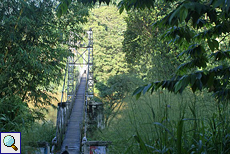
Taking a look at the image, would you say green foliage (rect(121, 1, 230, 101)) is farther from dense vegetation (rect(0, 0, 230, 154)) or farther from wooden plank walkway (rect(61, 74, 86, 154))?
wooden plank walkway (rect(61, 74, 86, 154))

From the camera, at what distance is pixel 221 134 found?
1708 millimetres

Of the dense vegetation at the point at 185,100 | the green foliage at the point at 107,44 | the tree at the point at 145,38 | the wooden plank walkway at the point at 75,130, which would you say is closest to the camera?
the dense vegetation at the point at 185,100

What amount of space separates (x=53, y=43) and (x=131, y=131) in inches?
188

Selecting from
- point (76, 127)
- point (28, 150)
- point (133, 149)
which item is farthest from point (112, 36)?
point (133, 149)

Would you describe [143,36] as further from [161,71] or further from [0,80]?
[161,71]

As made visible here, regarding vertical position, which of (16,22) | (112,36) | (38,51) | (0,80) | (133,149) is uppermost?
(112,36)

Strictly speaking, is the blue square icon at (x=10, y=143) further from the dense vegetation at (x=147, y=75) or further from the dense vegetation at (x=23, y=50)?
the dense vegetation at (x=23, y=50)

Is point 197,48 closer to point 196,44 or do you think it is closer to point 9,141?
point 196,44

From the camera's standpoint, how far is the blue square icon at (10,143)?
10.1 ft

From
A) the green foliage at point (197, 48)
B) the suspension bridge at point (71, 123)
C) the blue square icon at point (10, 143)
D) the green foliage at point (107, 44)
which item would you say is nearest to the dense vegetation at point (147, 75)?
the green foliage at point (197, 48)

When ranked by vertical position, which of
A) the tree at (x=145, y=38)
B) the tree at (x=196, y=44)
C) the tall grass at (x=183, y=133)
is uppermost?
the tree at (x=145, y=38)

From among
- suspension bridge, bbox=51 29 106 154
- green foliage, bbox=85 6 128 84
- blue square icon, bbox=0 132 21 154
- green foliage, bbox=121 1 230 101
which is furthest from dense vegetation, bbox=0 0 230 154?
green foliage, bbox=85 6 128 84

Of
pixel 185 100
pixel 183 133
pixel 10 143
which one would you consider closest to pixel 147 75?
pixel 185 100

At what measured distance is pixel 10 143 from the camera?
3.14 m
